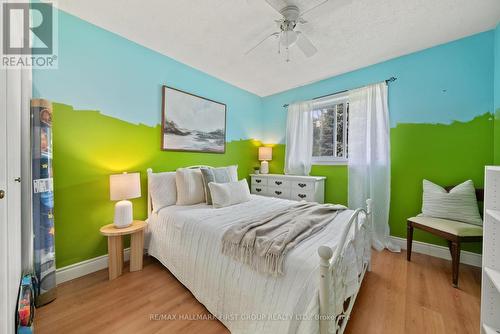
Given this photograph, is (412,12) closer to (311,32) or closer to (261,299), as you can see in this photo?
(311,32)

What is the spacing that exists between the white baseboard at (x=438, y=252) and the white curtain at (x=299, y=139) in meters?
1.65

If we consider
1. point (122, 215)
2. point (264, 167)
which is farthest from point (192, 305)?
point (264, 167)

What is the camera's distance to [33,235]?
1.54 meters

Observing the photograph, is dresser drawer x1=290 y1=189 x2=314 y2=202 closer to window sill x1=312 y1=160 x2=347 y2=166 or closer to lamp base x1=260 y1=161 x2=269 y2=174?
window sill x1=312 y1=160 x2=347 y2=166

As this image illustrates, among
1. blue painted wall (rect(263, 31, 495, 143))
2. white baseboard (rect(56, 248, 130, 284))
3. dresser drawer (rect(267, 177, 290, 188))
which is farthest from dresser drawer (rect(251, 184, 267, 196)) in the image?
white baseboard (rect(56, 248, 130, 284))

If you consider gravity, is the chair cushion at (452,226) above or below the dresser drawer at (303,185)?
below

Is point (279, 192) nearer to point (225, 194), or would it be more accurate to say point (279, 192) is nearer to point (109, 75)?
point (225, 194)

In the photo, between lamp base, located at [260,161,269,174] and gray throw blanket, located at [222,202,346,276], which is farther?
lamp base, located at [260,161,269,174]

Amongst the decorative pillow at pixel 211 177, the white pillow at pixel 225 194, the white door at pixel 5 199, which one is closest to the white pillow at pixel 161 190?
the decorative pillow at pixel 211 177

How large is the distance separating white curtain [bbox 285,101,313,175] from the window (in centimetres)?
12

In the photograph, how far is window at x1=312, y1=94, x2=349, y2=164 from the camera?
3158 millimetres

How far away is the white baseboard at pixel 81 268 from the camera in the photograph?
1828 millimetres

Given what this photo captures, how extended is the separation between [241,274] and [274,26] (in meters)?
2.36

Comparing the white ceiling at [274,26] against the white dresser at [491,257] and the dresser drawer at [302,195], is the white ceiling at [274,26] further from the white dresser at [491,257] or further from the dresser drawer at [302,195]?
the dresser drawer at [302,195]
